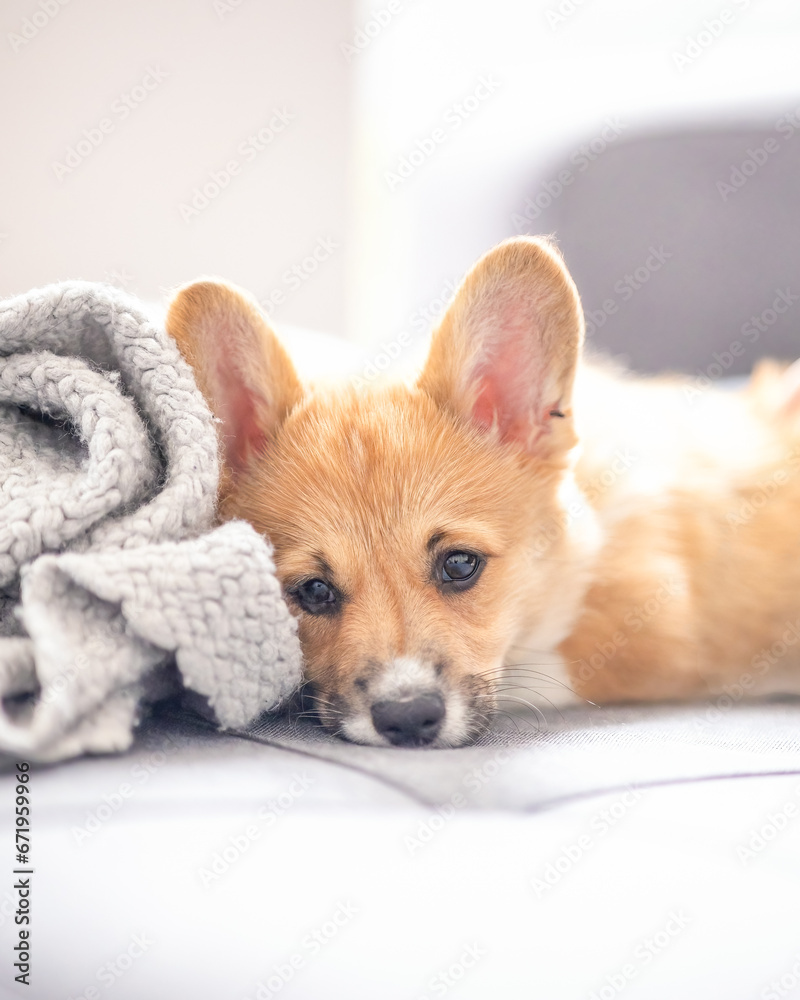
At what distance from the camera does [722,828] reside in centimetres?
110

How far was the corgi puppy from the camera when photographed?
1.56 metres

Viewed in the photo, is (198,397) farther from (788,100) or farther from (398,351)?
(788,100)

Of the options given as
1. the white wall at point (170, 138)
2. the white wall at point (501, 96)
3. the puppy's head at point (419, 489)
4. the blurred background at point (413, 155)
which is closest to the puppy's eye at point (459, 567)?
the puppy's head at point (419, 489)

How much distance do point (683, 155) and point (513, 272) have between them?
246 centimetres

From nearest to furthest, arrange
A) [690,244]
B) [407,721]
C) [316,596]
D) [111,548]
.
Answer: [111,548] < [407,721] < [316,596] < [690,244]

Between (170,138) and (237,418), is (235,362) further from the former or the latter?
(170,138)

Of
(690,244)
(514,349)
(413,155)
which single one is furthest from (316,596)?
(413,155)

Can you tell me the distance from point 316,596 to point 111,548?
0.51 metres

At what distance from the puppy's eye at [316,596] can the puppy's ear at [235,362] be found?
28cm

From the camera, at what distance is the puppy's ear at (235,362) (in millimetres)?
1519

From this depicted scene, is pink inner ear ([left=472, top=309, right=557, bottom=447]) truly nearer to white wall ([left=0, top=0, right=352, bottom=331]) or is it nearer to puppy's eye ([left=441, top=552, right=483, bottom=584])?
puppy's eye ([left=441, top=552, right=483, bottom=584])

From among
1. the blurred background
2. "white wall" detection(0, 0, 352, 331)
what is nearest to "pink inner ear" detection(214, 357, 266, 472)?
the blurred background

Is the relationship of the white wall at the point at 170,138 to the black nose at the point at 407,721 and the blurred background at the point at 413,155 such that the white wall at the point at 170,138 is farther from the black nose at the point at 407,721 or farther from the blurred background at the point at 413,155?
the black nose at the point at 407,721

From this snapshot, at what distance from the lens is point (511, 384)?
182 cm
